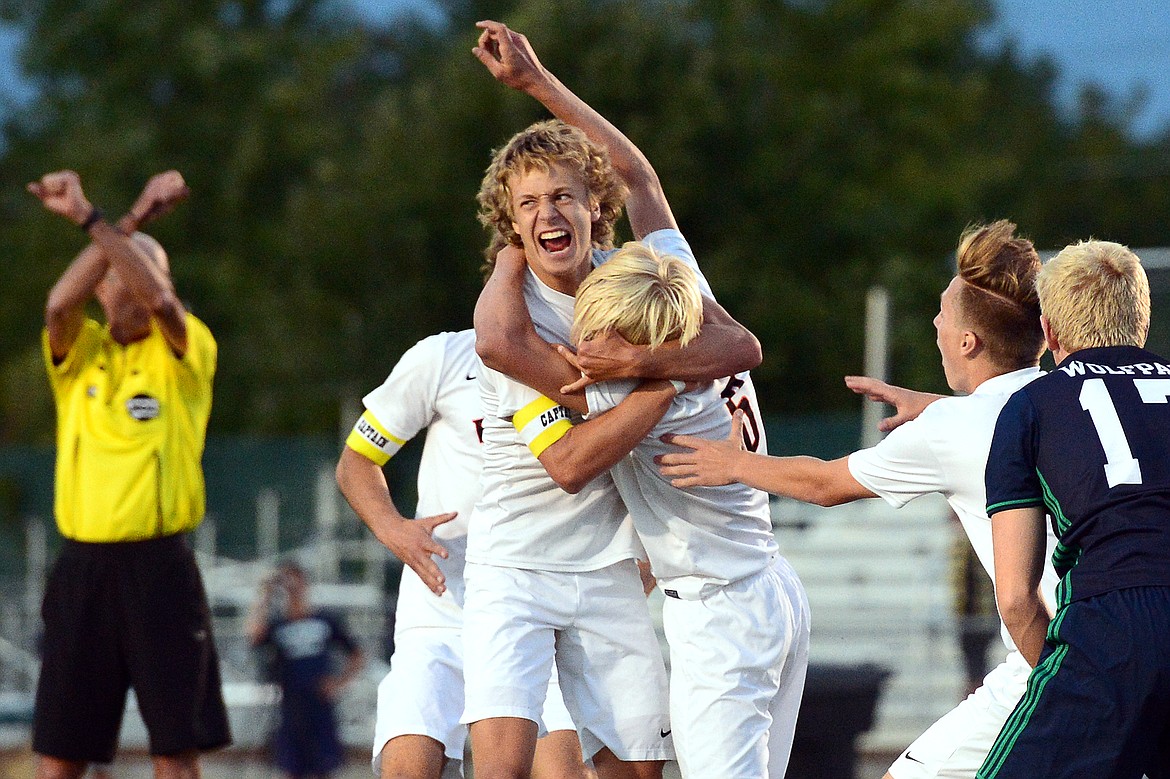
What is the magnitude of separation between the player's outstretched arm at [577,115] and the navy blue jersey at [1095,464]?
1496mm

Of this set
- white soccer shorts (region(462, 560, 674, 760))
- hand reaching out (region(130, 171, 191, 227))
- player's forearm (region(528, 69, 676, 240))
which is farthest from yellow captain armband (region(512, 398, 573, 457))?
hand reaching out (region(130, 171, 191, 227))

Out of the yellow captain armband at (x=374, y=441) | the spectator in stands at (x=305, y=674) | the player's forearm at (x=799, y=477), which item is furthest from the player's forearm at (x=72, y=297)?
the spectator in stands at (x=305, y=674)

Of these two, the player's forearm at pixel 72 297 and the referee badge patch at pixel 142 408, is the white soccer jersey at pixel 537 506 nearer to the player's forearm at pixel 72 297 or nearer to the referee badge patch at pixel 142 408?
the referee badge patch at pixel 142 408

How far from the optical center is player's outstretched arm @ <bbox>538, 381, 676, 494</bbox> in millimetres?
4324

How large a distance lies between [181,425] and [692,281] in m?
3.16

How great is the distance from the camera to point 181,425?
6797 mm

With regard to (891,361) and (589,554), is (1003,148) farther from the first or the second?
(589,554)

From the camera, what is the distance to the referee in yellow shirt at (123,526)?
6.55 m

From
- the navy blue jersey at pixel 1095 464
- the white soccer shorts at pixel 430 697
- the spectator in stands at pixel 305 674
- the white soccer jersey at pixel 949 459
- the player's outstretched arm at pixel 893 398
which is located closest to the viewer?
the navy blue jersey at pixel 1095 464

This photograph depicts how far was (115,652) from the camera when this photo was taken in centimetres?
662

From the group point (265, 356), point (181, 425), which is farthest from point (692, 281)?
point (265, 356)

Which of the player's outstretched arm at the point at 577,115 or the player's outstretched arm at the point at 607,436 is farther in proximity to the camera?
the player's outstretched arm at the point at 577,115

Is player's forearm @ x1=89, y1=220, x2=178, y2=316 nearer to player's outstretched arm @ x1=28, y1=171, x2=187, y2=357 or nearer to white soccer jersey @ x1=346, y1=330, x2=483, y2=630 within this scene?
player's outstretched arm @ x1=28, y1=171, x2=187, y2=357

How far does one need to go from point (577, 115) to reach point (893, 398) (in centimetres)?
135
